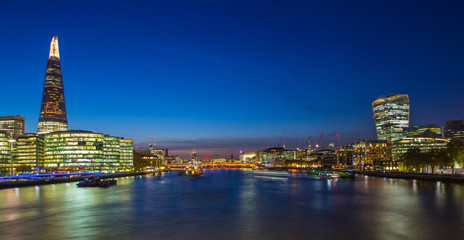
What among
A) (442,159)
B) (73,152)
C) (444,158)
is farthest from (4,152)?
(444,158)

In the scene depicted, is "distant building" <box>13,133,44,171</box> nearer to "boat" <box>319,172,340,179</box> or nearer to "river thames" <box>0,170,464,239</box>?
"river thames" <box>0,170,464,239</box>

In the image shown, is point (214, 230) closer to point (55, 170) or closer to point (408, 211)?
point (408, 211)

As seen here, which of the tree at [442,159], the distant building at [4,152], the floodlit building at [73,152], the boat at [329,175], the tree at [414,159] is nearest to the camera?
the tree at [442,159]

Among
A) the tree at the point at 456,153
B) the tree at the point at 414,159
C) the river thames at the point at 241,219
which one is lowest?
the river thames at the point at 241,219

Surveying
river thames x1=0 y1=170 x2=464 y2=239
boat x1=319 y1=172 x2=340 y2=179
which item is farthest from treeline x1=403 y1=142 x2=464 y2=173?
river thames x1=0 y1=170 x2=464 y2=239

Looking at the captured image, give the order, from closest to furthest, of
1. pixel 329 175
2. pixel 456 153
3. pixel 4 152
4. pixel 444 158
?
pixel 456 153 → pixel 444 158 → pixel 329 175 → pixel 4 152

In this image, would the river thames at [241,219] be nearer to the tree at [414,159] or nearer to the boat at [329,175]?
the tree at [414,159]

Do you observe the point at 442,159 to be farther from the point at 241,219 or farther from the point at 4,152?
the point at 4,152

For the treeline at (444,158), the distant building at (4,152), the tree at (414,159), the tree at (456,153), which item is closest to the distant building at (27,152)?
the distant building at (4,152)

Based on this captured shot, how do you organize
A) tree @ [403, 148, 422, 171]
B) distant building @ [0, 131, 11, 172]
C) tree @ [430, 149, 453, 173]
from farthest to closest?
distant building @ [0, 131, 11, 172] → tree @ [403, 148, 422, 171] → tree @ [430, 149, 453, 173]

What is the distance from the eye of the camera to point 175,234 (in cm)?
3434

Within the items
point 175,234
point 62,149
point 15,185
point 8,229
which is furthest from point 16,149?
point 175,234

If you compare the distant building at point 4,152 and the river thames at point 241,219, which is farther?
the distant building at point 4,152

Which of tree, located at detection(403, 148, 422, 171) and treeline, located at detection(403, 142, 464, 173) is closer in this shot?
treeline, located at detection(403, 142, 464, 173)
